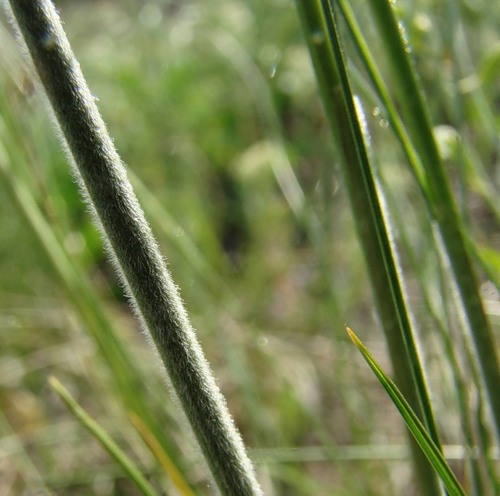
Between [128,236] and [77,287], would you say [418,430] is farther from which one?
[77,287]

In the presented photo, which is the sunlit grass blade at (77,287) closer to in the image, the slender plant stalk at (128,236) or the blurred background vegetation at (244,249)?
the blurred background vegetation at (244,249)

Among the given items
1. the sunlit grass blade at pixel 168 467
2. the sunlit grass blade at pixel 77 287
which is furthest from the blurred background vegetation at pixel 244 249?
the sunlit grass blade at pixel 168 467

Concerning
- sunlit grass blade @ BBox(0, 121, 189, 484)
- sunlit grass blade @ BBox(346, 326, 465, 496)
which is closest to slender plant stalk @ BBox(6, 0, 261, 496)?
sunlit grass blade @ BBox(346, 326, 465, 496)

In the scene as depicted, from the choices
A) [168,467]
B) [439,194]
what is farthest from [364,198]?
[168,467]

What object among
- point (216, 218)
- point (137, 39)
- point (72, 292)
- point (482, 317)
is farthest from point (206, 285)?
point (137, 39)

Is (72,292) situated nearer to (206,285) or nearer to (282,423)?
(206,285)

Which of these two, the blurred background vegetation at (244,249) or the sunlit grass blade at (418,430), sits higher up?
the blurred background vegetation at (244,249)
